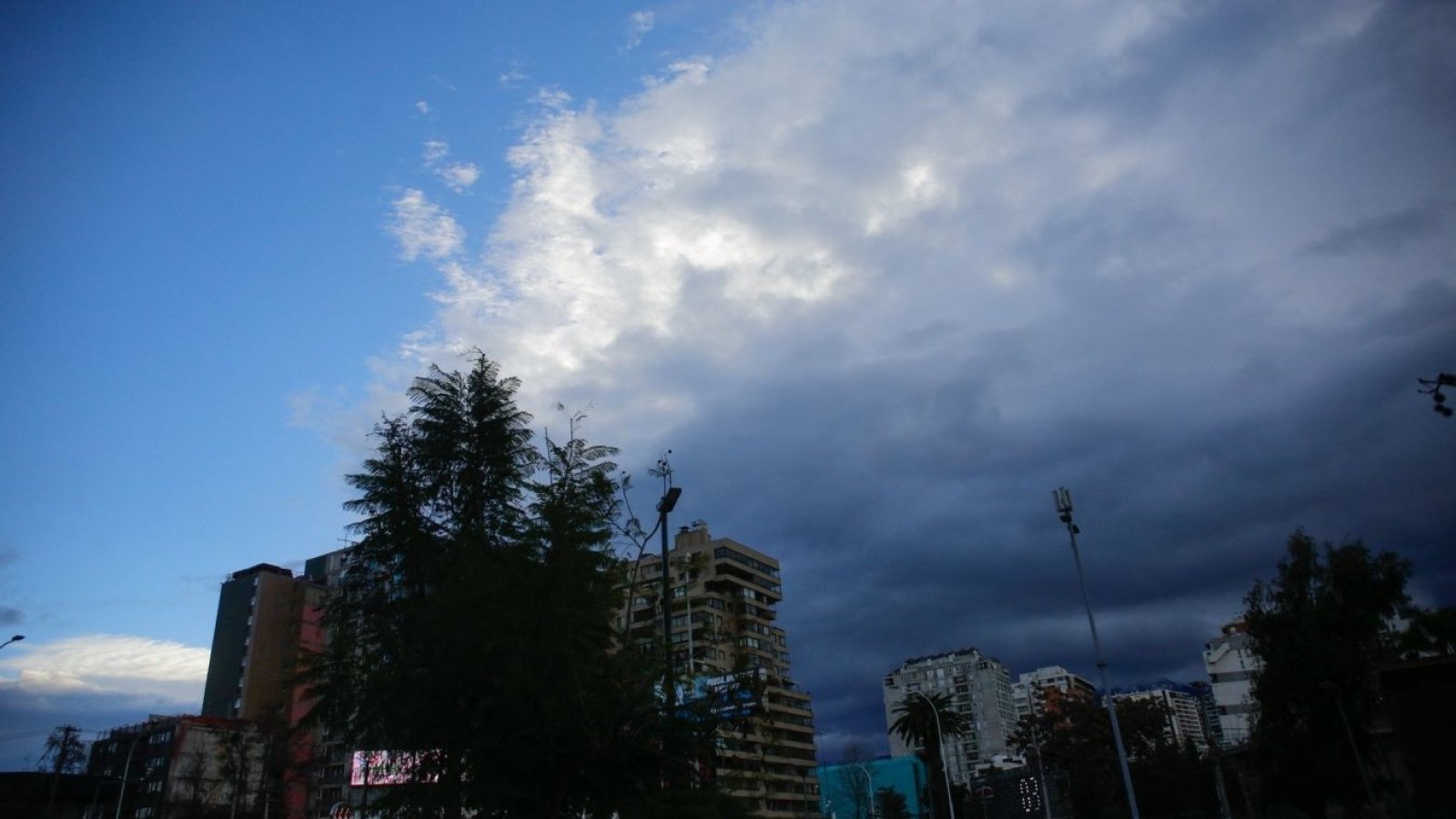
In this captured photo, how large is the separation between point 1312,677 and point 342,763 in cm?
8436

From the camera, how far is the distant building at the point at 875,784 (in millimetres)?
116000

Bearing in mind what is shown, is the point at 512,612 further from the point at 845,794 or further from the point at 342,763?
the point at 845,794

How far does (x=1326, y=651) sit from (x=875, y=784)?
10455 cm

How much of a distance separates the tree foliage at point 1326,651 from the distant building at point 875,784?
3125 inches

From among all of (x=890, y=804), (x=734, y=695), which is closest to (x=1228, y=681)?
(x=890, y=804)

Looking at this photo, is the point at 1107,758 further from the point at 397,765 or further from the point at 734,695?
the point at 734,695

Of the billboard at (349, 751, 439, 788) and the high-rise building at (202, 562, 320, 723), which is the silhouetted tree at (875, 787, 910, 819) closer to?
the high-rise building at (202, 562, 320, 723)

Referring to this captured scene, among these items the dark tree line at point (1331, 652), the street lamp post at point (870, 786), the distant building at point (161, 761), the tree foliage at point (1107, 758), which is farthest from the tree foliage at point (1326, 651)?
the distant building at point (161, 761)

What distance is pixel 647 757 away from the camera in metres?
11.0

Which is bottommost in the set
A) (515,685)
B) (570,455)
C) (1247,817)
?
(1247,817)

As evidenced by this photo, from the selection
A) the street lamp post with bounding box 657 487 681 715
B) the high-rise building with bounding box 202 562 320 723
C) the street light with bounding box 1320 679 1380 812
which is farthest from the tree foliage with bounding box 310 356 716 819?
the high-rise building with bounding box 202 562 320 723

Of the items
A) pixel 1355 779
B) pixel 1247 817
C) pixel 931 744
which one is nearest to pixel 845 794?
pixel 931 744

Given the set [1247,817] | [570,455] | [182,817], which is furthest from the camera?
[182,817]

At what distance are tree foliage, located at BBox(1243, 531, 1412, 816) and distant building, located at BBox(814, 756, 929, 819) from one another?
260ft
